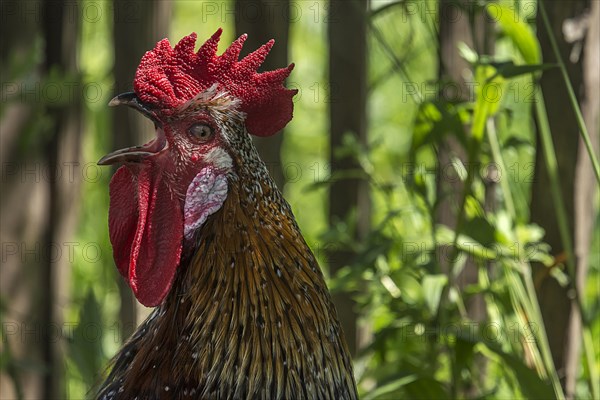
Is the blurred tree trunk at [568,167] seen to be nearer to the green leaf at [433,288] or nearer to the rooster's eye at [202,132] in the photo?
the green leaf at [433,288]

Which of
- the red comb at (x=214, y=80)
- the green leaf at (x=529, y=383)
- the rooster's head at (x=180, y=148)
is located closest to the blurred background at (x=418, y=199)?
the green leaf at (x=529, y=383)

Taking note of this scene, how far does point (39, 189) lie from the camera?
5.27 metres

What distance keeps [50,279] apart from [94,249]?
3791mm

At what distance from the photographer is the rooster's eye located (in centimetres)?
251

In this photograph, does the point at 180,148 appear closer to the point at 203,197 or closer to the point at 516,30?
the point at 203,197

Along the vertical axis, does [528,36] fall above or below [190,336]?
above

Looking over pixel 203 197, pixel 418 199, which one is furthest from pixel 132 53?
pixel 203 197

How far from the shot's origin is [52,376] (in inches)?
207

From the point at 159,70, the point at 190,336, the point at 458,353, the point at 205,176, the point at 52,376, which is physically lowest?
the point at 52,376

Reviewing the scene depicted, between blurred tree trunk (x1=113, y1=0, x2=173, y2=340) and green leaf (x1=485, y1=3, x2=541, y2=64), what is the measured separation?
71.8 inches

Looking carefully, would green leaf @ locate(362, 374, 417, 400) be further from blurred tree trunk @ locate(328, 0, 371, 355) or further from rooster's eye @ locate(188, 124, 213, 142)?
blurred tree trunk @ locate(328, 0, 371, 355)

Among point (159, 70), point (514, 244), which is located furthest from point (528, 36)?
point (159, 70)

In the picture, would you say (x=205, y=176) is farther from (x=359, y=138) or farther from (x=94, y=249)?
(x=94, y=249)

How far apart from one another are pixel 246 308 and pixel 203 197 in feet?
1.03
